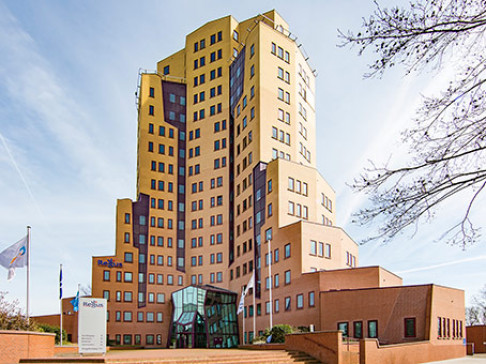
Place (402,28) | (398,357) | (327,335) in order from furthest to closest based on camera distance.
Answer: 1. (398,357)
2. (327,335)
3. (402,28)

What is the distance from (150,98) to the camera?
278 ft

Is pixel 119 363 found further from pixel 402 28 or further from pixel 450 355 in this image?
pixel 450 355

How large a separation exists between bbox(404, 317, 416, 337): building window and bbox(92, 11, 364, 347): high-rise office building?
12590mm

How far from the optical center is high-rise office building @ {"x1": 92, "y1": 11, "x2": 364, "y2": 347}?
180ft

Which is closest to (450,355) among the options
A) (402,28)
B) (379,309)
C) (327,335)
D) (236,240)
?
(379,309)

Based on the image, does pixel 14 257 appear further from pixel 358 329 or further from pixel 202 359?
pixel 358 329

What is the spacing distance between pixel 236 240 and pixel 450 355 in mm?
35673

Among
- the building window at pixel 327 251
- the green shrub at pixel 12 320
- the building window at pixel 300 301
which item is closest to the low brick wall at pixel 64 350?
the green shrub at pixel 12 320

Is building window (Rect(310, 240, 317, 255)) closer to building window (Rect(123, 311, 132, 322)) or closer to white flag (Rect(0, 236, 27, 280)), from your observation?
white flag (Rect(0, 236, 27, 280))

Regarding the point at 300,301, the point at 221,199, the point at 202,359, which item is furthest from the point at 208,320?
the point at 202,359

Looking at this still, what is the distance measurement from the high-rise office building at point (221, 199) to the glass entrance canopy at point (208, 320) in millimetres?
153

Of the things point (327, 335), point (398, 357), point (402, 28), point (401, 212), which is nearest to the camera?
point (402, 28)

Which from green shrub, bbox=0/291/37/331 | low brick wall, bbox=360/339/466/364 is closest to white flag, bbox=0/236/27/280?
green shrub, bbox=0/291/37/331

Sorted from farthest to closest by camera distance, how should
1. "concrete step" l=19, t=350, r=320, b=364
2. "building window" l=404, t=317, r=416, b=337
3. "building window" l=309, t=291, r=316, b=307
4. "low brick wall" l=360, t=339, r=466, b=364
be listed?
1. "building window" l=309, t=291, r=316, b=307
2. "building window" l=404, t=317, r=416, b=337
3. "low brick wall" l=360, t=339, r=466, b=364
4. "concrete step" l=19, t=350, r=320, b=364
